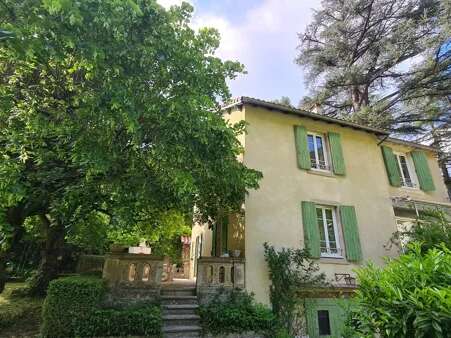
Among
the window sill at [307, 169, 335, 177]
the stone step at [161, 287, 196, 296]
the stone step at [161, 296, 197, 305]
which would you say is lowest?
the stone step at [161, 296, 197, 305]

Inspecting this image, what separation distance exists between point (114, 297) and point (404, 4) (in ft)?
70.7

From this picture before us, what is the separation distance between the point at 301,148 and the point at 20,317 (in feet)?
33.9

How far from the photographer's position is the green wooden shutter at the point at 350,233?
32.9ft

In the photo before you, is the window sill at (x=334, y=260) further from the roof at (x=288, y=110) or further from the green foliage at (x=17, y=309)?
the green foliage at (x=17, y=309)

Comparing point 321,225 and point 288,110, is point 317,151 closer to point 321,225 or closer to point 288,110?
point 288,110

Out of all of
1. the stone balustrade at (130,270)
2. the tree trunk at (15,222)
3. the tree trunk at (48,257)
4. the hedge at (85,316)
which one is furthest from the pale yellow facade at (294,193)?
the tree trunk at (15,222)

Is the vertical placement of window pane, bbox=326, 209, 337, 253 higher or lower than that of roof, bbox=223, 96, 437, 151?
lower

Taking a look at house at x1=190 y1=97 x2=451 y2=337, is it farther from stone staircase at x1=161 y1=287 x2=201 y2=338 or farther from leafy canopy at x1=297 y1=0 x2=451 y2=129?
leafy canopy at x1=297 y1=0 x2=451 y2=129

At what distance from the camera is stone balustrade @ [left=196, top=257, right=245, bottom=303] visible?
785 cm

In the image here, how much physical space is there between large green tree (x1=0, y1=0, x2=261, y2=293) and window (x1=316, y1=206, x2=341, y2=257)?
13.4 feet

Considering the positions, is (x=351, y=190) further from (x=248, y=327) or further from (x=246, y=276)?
(x=248, y=327)

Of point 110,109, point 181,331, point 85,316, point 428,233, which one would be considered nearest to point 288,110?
point 428,233

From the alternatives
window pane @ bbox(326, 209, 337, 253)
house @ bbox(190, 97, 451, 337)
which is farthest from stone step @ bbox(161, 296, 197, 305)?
window pane @ bbox(326, 209, 337, 253)

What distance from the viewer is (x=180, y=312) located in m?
7.36
